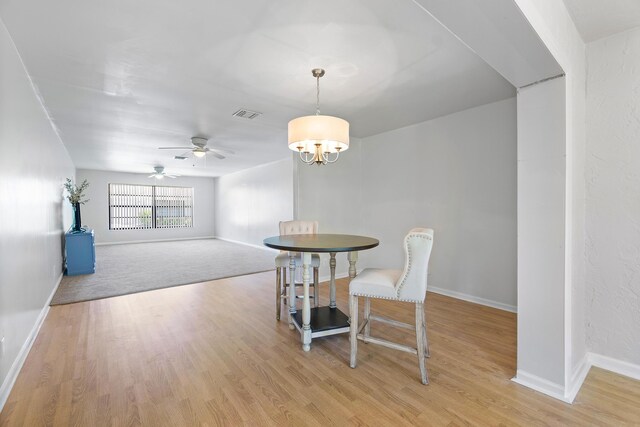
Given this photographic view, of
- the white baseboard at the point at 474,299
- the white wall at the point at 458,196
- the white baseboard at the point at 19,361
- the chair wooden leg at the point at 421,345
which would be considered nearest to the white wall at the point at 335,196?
the white wall at the point at 458,196

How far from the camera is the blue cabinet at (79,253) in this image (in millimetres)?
4801

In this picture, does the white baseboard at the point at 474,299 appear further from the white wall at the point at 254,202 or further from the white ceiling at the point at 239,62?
the white wall at the point at 254,202

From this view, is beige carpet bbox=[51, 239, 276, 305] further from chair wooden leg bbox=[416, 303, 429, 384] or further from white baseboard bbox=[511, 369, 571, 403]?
white baseboard bbox=[511, 369, 571, 403]

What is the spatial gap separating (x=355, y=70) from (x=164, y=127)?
304cm

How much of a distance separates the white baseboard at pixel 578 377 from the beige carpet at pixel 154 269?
4312 mm

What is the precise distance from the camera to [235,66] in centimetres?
233

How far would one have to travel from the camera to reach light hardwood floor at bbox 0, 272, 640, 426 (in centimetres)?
153

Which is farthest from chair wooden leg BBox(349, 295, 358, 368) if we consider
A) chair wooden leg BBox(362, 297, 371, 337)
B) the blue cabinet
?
the blue cabinet

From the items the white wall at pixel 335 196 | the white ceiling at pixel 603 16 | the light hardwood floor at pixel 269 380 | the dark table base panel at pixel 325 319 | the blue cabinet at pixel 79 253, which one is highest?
the white ceiling at pixel 603 16

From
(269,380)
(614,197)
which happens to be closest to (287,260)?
(269,380)

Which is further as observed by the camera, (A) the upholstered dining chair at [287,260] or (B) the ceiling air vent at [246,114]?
(B) the ceiling air vent at [246,114]

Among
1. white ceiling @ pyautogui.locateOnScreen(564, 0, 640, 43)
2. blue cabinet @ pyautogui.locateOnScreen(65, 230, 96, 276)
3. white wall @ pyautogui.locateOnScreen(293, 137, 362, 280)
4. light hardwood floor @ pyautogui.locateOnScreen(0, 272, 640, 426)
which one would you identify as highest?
white ceiling @ pyautogui.locateOnScreen(564, 0, 640, 43)

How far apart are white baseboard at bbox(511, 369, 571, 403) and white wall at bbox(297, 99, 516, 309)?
1.46 meters

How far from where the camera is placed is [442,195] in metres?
3.66
